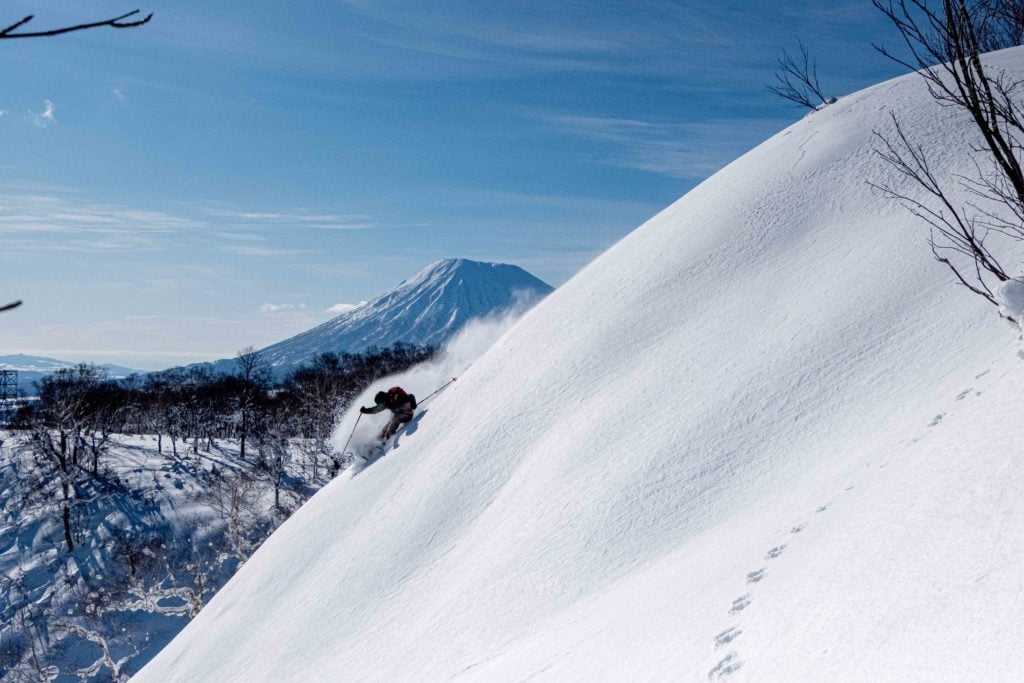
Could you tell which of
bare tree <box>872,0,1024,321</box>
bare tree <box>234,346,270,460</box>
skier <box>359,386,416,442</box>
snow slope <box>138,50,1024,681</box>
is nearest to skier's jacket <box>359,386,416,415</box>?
skier <box>359,386,416,442</box>

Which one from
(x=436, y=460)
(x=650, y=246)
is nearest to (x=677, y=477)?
(x=436, y=460)

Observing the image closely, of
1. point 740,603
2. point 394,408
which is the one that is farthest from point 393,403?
point 740,603

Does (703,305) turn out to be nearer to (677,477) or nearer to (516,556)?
(677,477)

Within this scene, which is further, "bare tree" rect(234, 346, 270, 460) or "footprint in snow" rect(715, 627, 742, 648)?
"bare tree" rect(234, 346, 270, 460)

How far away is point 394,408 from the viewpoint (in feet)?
43.0

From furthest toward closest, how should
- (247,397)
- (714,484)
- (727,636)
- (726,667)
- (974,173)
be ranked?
(247,397)
(974,173)
(714,484)
(727,636)
(726,667)

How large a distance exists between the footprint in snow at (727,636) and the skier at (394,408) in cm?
975

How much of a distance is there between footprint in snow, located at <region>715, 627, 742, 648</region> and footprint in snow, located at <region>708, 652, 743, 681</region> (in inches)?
5.9

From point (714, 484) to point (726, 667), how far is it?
317 cm

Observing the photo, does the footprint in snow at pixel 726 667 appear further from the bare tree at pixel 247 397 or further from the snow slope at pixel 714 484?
the bare tree at pixel 247 397

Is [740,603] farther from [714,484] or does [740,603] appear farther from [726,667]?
[714,484]

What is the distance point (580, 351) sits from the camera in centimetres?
1024

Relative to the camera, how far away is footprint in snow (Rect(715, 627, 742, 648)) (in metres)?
3.68

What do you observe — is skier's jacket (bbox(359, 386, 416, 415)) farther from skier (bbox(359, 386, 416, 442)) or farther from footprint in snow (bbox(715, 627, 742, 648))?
footprint in snow (bbox(715, 627, 742, 648))
